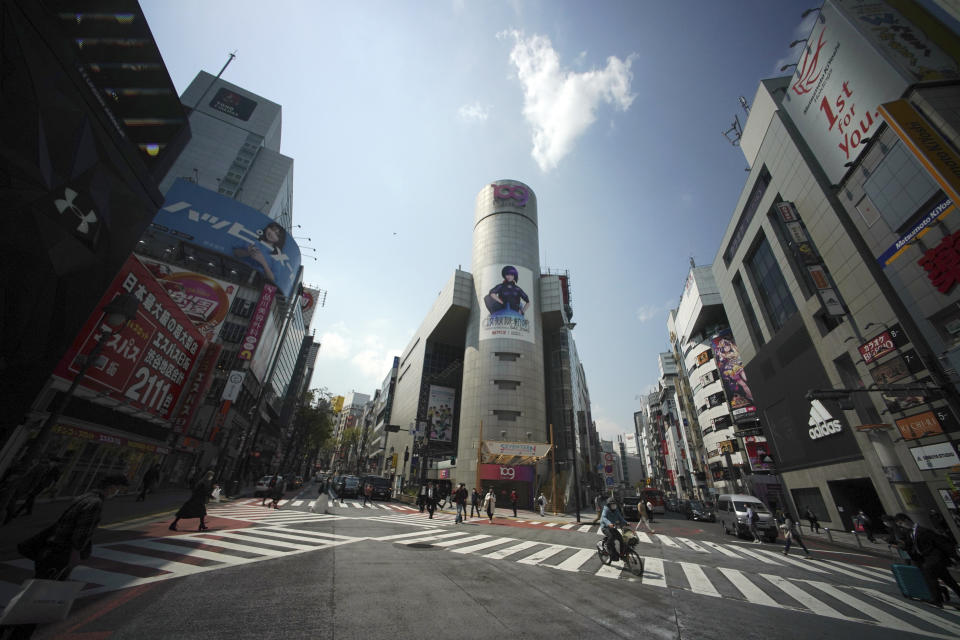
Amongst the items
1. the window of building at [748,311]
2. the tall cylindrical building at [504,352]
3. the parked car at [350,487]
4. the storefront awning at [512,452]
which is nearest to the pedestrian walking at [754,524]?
the storefront awning at [512,452]

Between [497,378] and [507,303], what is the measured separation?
33.1ft

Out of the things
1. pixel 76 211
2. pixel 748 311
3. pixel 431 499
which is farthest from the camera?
pixel 748 311

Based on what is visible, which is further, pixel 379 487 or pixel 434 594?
pixel 379 487

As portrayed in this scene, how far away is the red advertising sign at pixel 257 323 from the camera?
37709 millimetres

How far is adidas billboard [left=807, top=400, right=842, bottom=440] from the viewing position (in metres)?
24.2

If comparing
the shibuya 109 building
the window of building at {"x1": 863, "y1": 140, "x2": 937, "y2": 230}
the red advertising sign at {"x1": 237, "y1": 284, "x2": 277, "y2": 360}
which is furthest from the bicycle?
the red advertising sign at {"x1": 237, "y1": 284, "x2": 277, "y2": 360}

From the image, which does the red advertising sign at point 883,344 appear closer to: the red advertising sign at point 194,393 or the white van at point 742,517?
the white van at point 742,517

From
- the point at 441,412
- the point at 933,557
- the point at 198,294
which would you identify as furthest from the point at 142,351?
the point at 441,412

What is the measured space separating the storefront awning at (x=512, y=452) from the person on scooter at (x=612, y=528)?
89.5ft

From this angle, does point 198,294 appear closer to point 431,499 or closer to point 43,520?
point 43,520

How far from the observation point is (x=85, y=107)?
1062 cm

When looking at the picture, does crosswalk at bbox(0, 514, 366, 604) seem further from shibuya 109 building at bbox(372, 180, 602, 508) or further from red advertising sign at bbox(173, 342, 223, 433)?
shibuya 109 building at bbox(372, 180, 602, 508)

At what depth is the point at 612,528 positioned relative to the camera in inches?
363

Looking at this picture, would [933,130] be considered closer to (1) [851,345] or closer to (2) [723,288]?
(1) [851,345]
